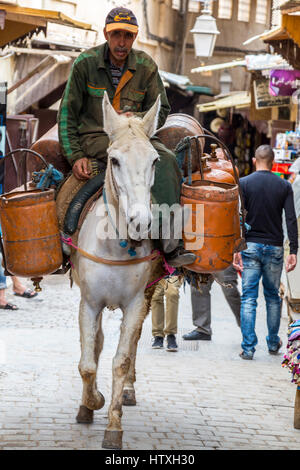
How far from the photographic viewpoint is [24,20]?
12.2 metres

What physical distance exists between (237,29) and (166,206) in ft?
96.2

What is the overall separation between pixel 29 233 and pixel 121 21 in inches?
69.0

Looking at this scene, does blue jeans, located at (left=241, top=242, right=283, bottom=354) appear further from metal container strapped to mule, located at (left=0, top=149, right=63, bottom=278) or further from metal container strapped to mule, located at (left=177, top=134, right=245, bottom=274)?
metal container strapped to mule, located at (left=0, top=149, right=63, bottom=278)

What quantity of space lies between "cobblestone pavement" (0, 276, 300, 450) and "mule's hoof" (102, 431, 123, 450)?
118mm

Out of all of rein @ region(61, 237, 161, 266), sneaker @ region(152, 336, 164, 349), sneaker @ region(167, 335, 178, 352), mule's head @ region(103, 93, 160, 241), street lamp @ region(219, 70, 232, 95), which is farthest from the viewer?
street lamp @ region(219, 70, 232, 95)

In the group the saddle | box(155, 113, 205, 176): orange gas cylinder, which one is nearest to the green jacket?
the saddle

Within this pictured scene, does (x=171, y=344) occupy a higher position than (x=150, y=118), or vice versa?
(x=150, y=118)

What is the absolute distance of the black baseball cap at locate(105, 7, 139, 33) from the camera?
21.5 ft

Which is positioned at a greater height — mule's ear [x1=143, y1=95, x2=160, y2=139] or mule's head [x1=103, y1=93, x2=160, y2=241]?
mule's ear [x1=143, y1=95, x2=160, y2=139]

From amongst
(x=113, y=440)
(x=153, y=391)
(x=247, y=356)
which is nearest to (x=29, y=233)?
(x=113, y=440)

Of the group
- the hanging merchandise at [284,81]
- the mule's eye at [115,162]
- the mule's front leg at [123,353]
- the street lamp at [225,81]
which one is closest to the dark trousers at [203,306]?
the mule's front leg at [123,353]

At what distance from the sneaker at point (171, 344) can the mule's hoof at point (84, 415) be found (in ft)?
10.9

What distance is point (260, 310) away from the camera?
13.4 metres

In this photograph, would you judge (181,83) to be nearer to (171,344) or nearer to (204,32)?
(204,32)
